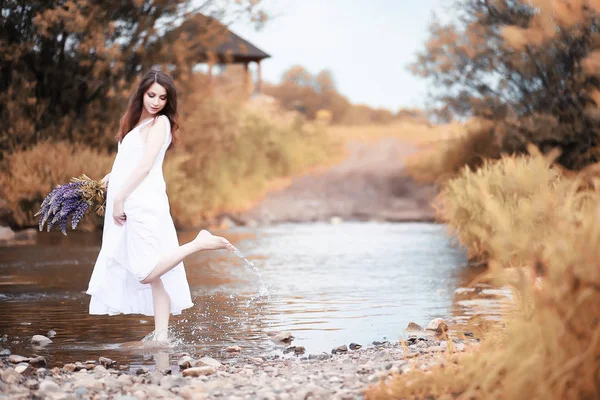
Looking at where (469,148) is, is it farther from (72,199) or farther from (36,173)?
(72,199)

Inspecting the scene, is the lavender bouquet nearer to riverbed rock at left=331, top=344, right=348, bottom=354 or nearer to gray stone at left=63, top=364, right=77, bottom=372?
gray stone at left=63, top=364, right=77, bottom=372

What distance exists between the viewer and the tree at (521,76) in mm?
16016

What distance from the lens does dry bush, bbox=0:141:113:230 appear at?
16.7m

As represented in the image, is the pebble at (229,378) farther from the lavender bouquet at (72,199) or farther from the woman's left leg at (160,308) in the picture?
the lavender bouquet at (72,199)

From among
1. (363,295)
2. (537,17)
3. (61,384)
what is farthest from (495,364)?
(537,17)

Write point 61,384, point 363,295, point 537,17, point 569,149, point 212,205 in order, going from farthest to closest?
point 212,205
point 569,149
point 537,17
point 363,295
point 61,384

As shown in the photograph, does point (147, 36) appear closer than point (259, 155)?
Yes

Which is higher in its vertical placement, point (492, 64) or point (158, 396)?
point (492, 64)

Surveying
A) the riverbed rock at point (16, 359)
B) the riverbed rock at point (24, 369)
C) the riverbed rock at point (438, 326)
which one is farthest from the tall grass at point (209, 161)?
the riverbed rock at point (24, 369)

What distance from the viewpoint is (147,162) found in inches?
239

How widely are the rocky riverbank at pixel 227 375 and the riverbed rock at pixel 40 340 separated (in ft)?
1.46

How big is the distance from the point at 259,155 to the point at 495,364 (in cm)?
2241

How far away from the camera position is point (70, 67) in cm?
1930

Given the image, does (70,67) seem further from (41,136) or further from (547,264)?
(547,264)
